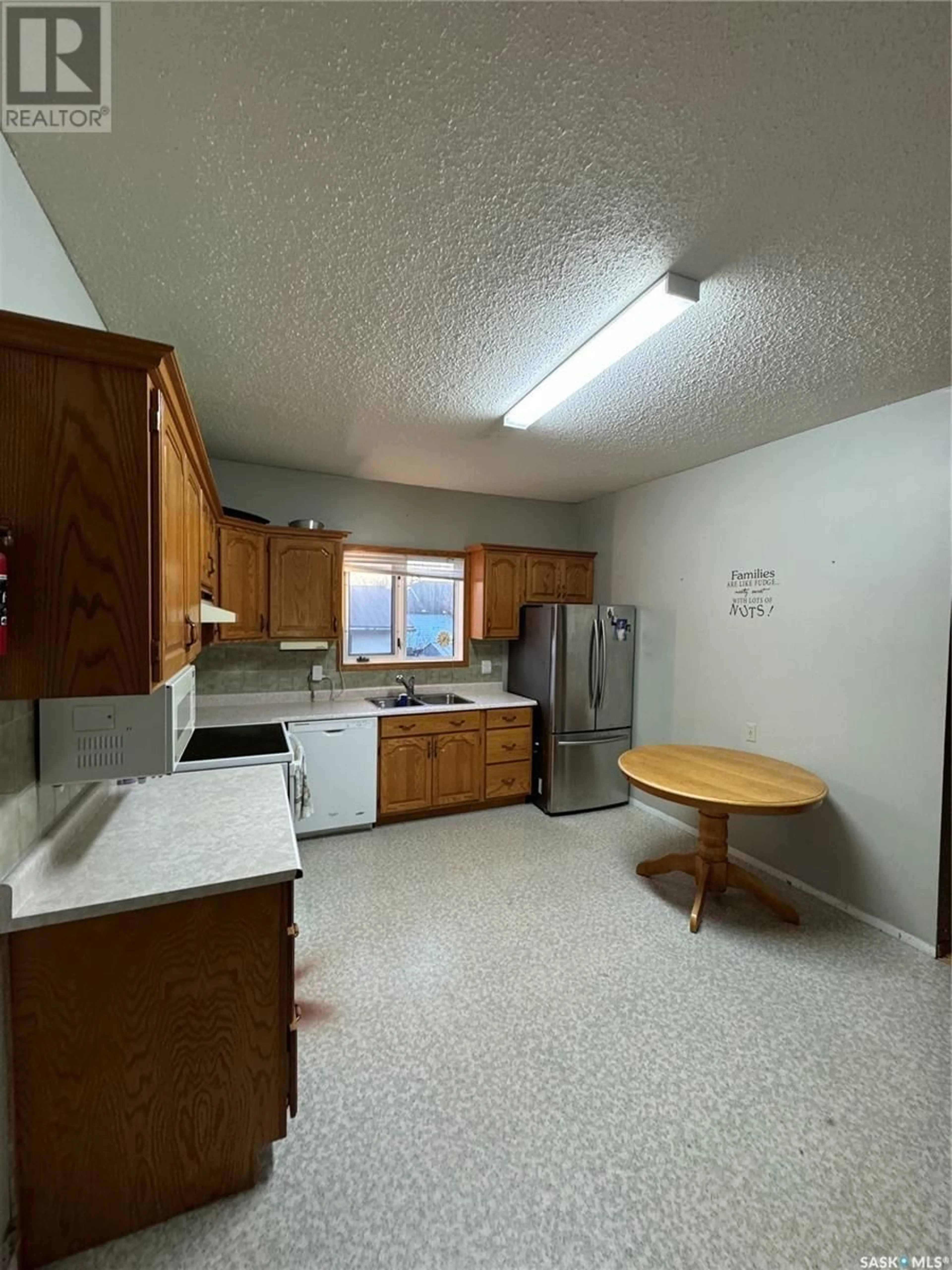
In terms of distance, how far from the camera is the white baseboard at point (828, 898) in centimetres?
237

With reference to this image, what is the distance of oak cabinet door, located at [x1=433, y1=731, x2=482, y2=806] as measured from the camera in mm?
3734

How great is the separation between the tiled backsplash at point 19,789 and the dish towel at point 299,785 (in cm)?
133

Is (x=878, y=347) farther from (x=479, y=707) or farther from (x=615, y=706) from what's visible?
(x=479, y=707)

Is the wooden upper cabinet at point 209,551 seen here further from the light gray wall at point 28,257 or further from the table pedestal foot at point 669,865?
the table pedestal foot at point 669,865

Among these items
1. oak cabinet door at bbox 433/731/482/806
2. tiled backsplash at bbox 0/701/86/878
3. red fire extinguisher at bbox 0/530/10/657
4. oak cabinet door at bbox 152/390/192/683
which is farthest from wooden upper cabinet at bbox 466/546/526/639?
red fire extinguisher at bbox 0/530/10/657

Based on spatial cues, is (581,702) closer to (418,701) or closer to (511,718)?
(511,718)

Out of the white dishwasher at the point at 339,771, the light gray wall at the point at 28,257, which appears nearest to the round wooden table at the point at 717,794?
the white dishwasher at the point at 339,771

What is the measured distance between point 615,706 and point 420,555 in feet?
6.96

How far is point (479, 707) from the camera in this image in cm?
389

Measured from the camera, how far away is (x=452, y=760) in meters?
3.78

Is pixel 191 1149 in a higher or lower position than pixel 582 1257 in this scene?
higher

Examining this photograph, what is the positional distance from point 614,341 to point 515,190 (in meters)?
0.77

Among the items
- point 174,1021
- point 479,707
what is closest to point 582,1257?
point 174,1021

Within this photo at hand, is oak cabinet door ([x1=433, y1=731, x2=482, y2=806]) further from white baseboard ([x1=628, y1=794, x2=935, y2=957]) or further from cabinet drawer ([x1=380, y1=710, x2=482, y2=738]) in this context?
white baseboard ([x1=628, y1=794, x2=935, y2=957])
